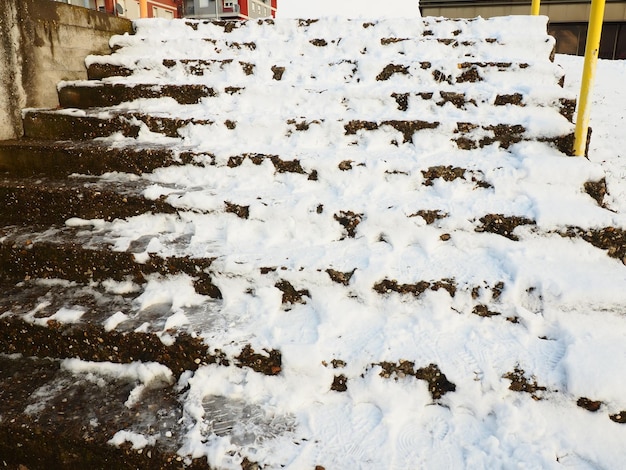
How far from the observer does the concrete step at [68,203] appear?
7.33 feet

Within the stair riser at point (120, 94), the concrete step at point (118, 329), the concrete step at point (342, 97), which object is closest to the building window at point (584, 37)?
the concrete step at point (342, 97)

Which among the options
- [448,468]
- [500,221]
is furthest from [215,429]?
[500,221]

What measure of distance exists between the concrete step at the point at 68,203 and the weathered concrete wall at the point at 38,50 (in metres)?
0.72

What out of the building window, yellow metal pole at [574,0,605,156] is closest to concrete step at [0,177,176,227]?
yellow metal pole at [574,0,605,156]

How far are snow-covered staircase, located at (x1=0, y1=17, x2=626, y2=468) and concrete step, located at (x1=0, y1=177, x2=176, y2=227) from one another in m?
0.01

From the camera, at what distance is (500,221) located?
2006mm

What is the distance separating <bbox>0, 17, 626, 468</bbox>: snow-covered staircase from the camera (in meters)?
1.52

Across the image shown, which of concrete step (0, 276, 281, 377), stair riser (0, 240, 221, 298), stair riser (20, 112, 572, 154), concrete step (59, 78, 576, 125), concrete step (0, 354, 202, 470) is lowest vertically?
concrete step (0, 354, 202, 470)

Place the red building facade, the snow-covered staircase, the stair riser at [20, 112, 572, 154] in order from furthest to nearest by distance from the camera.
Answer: the red building facade < the stair riser at [20, 112, 572, 154] < the snow-covered staircase

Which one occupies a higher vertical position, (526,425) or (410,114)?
(410,114)

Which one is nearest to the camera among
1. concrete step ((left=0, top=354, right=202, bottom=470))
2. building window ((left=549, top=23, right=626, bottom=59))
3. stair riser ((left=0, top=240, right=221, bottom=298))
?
concrete step ((left=0, top=354, right=202, bottom=470))

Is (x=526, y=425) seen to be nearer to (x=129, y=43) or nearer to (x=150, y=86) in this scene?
(x=150, y=86)

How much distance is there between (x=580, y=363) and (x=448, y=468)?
2.00 feet

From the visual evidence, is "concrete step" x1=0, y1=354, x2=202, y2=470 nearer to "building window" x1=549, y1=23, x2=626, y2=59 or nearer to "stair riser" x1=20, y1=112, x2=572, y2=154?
"stair riser" x1=20, y1=112, x2=572, y2=154
